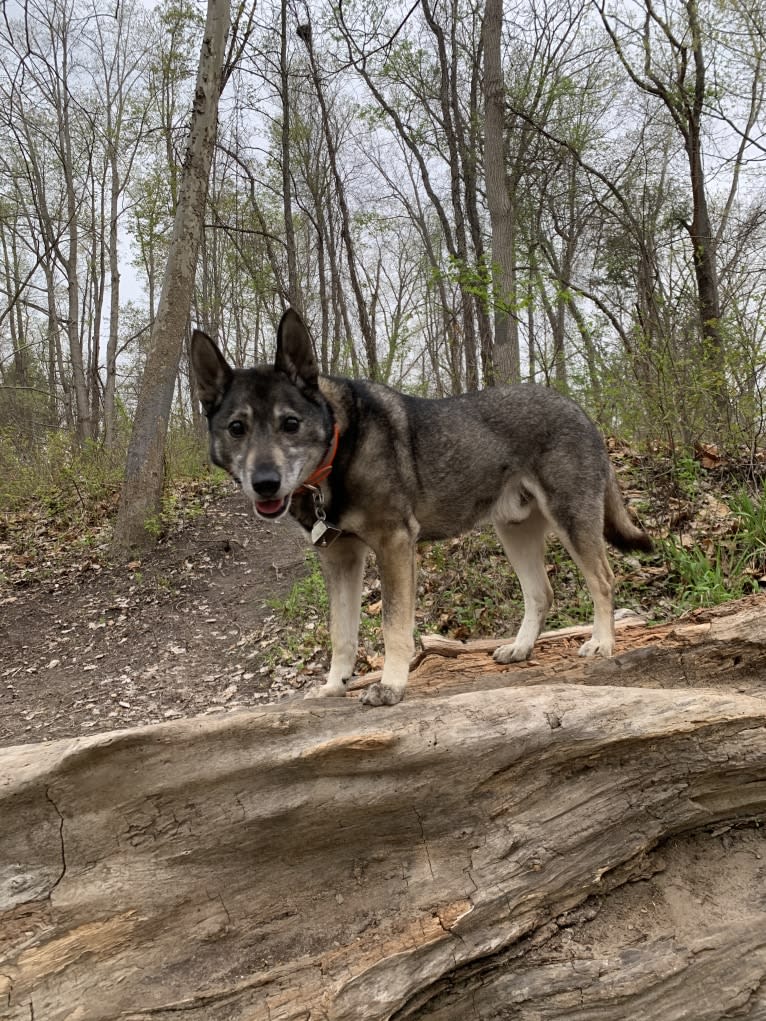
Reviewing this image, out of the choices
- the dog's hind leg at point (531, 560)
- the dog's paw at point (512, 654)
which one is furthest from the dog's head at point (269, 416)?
the dog's paw at point (512, 654)

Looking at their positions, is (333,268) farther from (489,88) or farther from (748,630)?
(748,630)

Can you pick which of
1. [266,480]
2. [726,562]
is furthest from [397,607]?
[726,562]

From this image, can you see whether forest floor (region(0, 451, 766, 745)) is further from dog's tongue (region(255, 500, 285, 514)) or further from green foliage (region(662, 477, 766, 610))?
dog's tongue (region(255, 500, 285, 514))

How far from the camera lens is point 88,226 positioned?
21.1 meters

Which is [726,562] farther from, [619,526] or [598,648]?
[598,648]

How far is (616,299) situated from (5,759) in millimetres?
19017

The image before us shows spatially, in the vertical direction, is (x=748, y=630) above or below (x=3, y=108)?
below

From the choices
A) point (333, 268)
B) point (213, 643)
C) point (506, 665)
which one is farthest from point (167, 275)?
point (333, 268)

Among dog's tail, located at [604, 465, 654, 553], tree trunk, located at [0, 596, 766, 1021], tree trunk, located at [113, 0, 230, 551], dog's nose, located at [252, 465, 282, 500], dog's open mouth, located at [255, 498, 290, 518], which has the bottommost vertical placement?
tree trunk, located at [0, 596, 766, 1021]

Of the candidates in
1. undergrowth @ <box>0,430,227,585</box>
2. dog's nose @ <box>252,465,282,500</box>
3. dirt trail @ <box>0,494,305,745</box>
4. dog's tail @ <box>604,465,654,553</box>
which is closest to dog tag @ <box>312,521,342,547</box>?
dog's nose @ <box>252,465,282,500</box>

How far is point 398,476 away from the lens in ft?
11.5

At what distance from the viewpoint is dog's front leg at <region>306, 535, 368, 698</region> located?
365 centimetres

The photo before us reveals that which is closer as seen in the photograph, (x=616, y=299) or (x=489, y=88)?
(x=489, y=88)

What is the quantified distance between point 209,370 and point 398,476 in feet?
3.64
